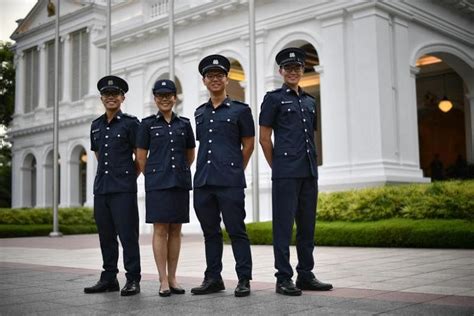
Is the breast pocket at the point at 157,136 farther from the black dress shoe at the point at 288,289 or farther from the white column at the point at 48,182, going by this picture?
the white column at the point at 48,182

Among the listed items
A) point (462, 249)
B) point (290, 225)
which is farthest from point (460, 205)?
point (290, 225)

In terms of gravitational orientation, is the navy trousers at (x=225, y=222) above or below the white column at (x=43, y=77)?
below

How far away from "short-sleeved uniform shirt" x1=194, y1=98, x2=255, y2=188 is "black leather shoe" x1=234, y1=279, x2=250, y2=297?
0.90 meters

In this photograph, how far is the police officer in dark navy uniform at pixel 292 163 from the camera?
5816mm

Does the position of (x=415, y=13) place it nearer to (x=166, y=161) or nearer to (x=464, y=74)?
(x=464, y=74)

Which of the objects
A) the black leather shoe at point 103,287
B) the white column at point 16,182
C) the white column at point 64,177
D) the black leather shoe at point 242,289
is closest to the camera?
the black leather shoe at point 242,289

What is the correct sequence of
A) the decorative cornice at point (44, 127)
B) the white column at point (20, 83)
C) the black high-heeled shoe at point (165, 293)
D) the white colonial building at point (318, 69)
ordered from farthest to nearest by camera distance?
the white column at point (20, 83)
the decorative cornice at point (44, 127)
the white colonial building at point (318, 69)
the black high-heeled shoe at point (165, 293)

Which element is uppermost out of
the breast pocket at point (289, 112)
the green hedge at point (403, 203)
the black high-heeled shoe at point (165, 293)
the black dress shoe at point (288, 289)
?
the breast pocket at point (289, 112)

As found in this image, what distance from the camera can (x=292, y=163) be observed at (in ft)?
19.1

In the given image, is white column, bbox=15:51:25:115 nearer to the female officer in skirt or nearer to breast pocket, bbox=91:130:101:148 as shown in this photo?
breast pocket, bbox=91:130:101:148

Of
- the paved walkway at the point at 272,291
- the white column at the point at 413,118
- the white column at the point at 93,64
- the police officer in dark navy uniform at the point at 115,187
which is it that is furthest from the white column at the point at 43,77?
the police officer in dark navy uniform at the point at 115,187

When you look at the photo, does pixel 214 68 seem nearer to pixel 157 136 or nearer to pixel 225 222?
pixel 157 136

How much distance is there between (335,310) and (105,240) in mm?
2684

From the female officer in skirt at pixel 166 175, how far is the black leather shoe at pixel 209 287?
0.73ft
